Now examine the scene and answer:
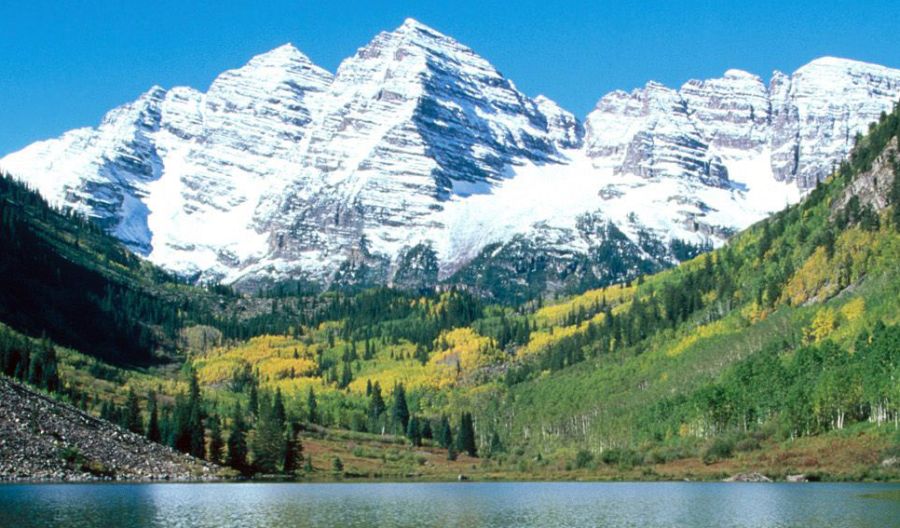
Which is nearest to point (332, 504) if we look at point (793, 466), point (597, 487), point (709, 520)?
point (709, 520)

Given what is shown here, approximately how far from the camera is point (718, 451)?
181500mm

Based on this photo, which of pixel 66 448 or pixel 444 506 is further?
pixel 66 448

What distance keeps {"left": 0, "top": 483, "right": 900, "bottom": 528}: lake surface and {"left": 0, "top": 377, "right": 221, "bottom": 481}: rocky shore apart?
24.1 feet

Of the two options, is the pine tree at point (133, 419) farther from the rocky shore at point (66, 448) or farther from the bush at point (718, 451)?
the bush at point (718, 451)

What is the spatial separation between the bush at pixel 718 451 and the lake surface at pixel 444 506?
1345 inches

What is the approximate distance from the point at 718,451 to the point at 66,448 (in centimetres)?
9898

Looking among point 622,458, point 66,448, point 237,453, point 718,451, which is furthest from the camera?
point 622,458

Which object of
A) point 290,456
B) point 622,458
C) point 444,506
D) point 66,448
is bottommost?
point 444,506

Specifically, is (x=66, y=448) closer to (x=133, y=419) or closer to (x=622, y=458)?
(x=133, y=419)

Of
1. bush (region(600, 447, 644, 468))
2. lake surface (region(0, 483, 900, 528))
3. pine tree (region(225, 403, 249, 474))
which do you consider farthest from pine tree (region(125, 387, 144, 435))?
bush (region(600, 447, 644, 468))

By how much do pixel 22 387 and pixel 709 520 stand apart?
95.9 m

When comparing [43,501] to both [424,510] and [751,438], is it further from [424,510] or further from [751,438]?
[751,438]

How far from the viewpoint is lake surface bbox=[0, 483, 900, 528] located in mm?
92125

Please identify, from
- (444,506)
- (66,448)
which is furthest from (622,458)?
(66,448)
